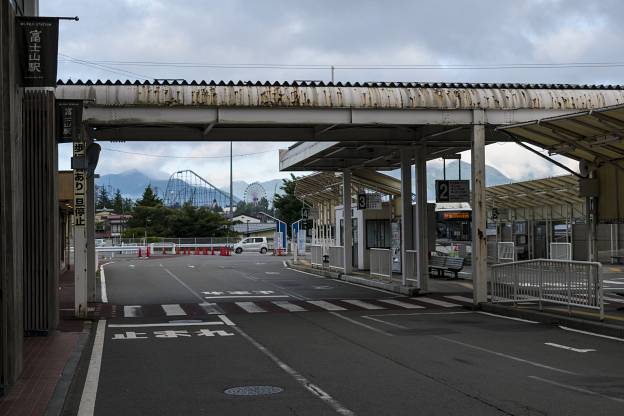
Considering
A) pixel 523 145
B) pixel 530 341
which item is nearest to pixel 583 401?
pixel 530 341

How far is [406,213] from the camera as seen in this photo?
23.4 metres

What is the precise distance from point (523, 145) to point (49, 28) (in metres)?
12.0

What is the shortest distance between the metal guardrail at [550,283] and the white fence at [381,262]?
759cm

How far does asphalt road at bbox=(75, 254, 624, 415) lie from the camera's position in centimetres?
778

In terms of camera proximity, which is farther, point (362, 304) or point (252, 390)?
point (362, 304)

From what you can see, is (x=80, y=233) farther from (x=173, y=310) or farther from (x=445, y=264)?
(x=445, y=264)

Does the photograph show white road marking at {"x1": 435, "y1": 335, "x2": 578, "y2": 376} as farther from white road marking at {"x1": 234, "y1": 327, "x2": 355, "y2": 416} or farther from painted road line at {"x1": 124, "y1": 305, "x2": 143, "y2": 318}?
painted road line at {"x1": 124, "y1": 305, "x2": 143, "y2": 318}

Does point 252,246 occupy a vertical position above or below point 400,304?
above

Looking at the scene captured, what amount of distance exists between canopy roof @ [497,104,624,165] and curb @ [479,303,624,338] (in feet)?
13.1

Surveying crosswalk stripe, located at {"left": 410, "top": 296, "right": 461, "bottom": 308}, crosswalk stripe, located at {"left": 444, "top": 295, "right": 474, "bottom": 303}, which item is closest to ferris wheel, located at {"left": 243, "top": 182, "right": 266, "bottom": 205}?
crosswalk stripe, located at {"left": 444, "top": 295, "right": 474, "bottom": 303}

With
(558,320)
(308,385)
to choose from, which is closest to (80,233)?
(308,385)

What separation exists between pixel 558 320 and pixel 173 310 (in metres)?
9.46

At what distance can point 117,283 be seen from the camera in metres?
28.1

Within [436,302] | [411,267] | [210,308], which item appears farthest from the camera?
[411,267]
